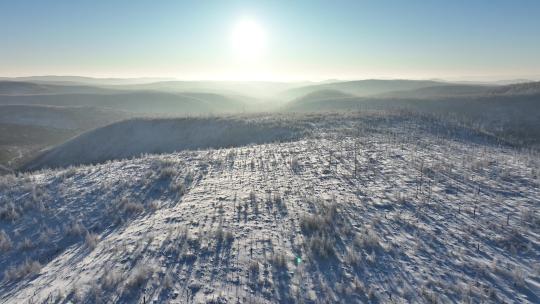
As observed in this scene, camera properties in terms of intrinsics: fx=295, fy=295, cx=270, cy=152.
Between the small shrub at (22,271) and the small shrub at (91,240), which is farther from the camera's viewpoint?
the small shrub at (91,240)

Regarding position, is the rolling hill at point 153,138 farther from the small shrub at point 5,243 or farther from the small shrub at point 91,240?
the small shrub at point 5,243

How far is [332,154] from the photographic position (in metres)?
14.9

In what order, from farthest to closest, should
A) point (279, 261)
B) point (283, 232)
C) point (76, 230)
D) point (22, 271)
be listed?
point (76, 230) < point (283, 232) < point (22, 271) < point (279, 261)


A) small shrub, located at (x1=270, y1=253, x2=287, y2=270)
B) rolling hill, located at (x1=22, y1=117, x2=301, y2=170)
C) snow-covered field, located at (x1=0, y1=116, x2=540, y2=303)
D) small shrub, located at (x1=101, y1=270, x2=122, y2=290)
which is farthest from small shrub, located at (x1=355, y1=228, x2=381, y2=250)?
rolling hill, located at (x1=22, y1=117, x2=301, y2=170)

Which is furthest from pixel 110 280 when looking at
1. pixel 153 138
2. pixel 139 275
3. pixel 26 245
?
pixel 153 138

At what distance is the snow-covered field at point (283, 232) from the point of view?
583 cm

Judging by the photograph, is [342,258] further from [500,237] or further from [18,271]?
[18,271]

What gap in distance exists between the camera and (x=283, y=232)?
789 centimetres

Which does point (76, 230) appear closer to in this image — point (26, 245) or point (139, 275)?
point (26, 245)

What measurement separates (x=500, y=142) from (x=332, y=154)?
12606mm

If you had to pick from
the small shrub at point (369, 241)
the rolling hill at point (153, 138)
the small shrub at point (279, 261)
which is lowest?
the rolling hill at point (153, 138)

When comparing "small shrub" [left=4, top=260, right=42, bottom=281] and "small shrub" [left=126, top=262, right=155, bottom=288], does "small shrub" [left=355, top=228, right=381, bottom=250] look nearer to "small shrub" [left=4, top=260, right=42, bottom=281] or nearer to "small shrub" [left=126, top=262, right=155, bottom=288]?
"small shrub" [left=126, top=262, right=155, bottom=288]

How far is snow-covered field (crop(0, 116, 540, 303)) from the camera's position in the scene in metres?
5.83

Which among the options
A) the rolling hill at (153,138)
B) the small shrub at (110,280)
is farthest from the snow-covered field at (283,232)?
the rolling hill at (153,138)
